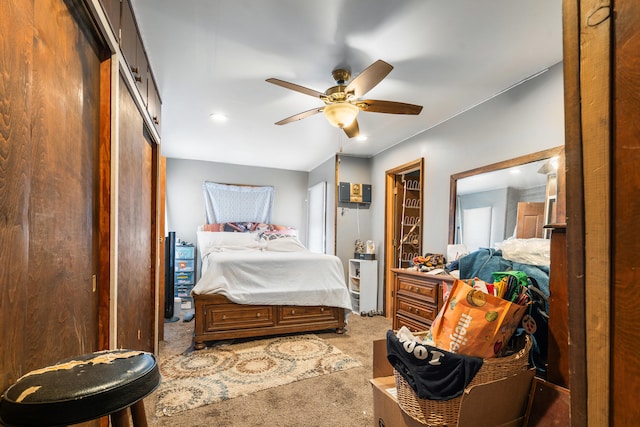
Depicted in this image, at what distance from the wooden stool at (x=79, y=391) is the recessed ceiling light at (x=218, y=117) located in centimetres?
281

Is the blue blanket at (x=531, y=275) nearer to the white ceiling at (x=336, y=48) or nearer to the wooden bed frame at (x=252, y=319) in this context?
the white ceiling at (x=336, y=48)

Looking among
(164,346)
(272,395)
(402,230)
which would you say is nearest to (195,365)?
(164,346)

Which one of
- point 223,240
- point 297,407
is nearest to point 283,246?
point 223,240

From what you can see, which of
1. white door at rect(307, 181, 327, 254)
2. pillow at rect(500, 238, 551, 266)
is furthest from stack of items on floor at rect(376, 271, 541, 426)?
white door at rect(307, 181, 327, 254)

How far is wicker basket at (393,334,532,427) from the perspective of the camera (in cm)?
116

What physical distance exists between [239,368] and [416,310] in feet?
5.38

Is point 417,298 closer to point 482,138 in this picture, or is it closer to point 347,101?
point 482,138

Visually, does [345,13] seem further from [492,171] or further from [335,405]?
[335,405]

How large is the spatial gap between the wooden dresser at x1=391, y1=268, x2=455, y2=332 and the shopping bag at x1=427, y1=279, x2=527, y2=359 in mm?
1275

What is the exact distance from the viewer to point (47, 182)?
0.87 m

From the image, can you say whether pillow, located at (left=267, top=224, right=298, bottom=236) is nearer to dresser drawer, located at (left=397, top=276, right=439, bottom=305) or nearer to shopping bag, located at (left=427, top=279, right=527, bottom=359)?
dresser drawer, located at (left=397, top=276, right=439, bottom=305)

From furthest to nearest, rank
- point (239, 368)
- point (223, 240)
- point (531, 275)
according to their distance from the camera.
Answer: point (223, 240), point (239, 368), point (531, 275)

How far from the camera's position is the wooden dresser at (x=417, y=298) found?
268 centimetres

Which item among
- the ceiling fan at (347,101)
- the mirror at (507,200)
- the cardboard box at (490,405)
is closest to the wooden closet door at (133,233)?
the ceiling fan at (347,101)
